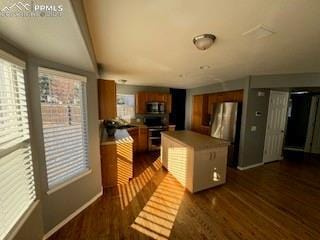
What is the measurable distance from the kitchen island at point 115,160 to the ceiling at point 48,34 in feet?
5.52

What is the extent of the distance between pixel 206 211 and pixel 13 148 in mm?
2452

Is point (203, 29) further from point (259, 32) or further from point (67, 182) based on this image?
point (67, 182)

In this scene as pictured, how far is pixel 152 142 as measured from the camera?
5254 millimetres

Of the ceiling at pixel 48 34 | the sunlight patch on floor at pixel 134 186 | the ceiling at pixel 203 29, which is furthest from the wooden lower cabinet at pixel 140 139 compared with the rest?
the ceiling at pixel 48 34

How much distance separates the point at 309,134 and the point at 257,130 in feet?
9.62

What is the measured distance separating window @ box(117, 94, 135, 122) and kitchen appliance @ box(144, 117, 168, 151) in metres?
0.58

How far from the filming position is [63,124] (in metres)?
1.99

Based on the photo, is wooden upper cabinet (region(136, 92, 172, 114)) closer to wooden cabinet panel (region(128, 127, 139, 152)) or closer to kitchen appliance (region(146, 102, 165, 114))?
kitchen appliance (region(146, 102, 165, 114))

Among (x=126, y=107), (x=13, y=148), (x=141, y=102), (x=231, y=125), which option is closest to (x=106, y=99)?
(x=13, y=148)

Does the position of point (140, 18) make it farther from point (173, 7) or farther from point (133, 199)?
point (133, 199)

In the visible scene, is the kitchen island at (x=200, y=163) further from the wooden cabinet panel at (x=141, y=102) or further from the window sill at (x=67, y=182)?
the wooden cabinet panel at (x=141, y=102)

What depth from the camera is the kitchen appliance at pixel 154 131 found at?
5207 mm

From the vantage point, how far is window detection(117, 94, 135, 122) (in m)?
5.26

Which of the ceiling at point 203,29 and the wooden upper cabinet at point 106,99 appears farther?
the wooden upper cabinet at point 106,99
